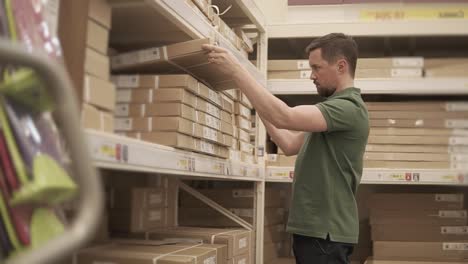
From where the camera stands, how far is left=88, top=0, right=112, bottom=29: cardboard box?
1.25 m

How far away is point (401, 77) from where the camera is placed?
10.4ft

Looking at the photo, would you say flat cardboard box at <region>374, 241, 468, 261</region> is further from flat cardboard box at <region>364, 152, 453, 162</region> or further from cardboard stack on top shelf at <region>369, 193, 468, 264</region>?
flat cardboard box at <region>364, 152, 453, 162</region>

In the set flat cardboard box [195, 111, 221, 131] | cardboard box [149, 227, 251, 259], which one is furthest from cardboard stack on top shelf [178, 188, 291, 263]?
flat cardboard box [195, 111, 221, 131]

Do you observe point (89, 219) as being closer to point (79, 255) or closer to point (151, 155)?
point (151, 155)

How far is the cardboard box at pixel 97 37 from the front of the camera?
123 centimetres

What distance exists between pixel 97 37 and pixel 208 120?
0.83 meters

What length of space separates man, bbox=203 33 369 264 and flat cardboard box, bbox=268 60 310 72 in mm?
880

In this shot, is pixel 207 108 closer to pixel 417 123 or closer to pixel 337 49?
pixel 337 49

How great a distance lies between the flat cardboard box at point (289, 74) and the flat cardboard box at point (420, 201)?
82cm

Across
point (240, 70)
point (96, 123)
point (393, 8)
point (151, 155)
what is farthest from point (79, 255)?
point (393, 8)

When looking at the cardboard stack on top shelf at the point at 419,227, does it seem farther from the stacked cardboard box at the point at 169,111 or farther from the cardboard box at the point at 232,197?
the stacked cardboard box at the point at 169,111

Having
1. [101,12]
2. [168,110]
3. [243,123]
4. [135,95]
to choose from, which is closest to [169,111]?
[168,110]

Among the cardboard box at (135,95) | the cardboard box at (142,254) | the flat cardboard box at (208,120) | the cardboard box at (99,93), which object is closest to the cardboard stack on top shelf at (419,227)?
the flat cardboard box at (208,120)

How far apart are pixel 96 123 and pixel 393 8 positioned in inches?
62.9
